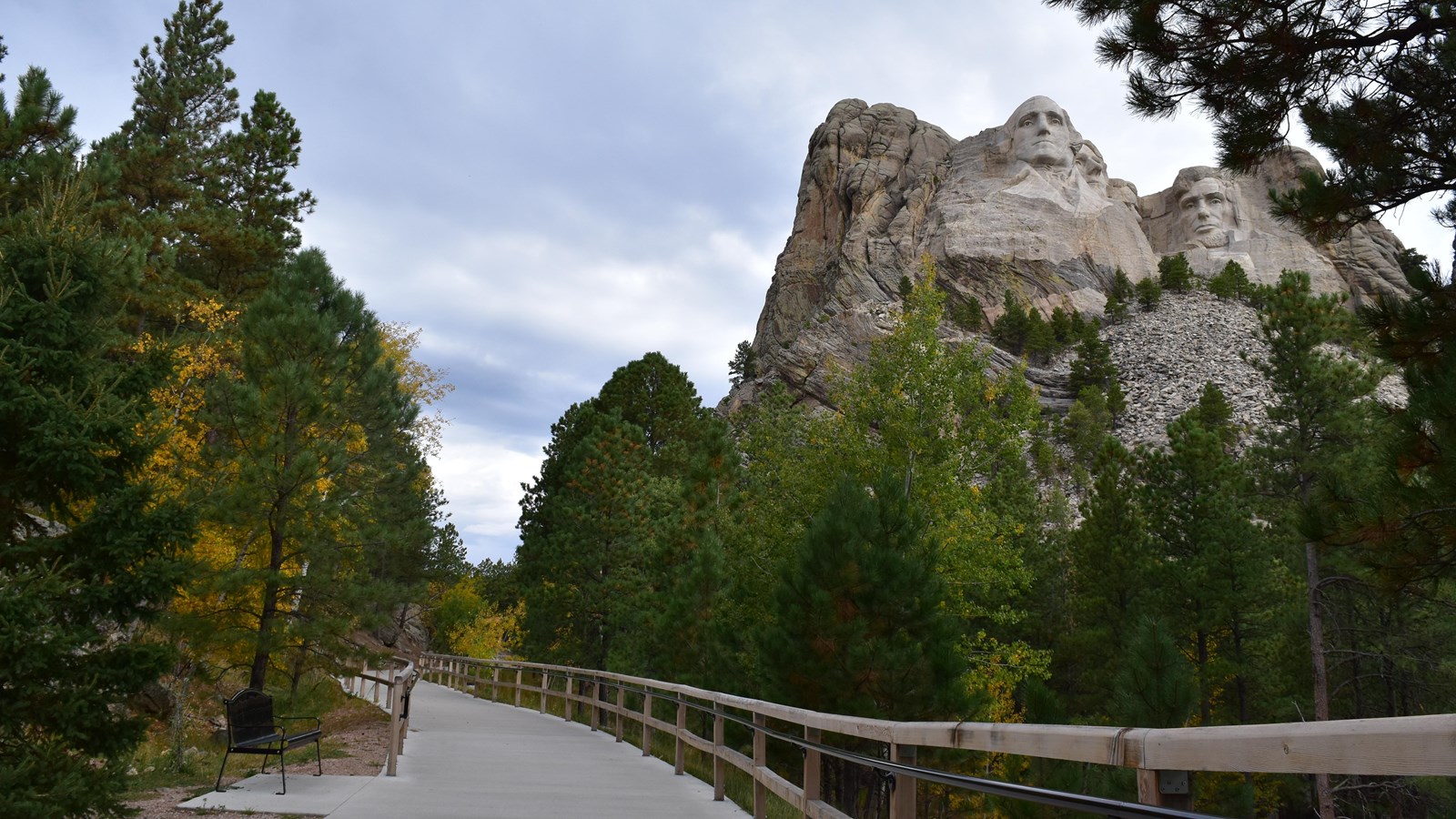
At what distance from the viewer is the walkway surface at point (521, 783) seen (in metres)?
7.47

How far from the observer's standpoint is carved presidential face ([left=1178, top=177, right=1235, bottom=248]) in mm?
106463

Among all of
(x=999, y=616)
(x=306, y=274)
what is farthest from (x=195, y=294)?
(x=999, y=616)

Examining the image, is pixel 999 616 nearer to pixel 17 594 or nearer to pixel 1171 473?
pixel 1171 473

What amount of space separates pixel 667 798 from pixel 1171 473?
22.0 meters

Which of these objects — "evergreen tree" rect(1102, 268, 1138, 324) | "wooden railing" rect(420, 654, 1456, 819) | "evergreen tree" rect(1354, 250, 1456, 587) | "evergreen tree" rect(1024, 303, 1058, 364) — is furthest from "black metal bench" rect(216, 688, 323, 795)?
"evergreen tree" rect(1102, 268, 1138, 324)

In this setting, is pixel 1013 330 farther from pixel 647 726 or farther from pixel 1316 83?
pixel 1316 83

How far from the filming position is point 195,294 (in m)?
19.5

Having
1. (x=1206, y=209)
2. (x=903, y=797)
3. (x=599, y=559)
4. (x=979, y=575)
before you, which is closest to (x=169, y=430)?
(x=903, y=797)

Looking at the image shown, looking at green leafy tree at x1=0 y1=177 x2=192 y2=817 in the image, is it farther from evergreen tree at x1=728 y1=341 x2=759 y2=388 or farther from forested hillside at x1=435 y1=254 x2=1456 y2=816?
→ evergreen tree at x1=728 y1=341 x2=759 y2=388

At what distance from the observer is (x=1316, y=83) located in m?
6.34

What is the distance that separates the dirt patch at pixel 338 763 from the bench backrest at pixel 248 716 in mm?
413

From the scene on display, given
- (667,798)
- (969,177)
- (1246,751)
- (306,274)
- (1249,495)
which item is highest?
(969,177)

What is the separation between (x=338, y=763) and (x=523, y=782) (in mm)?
2969

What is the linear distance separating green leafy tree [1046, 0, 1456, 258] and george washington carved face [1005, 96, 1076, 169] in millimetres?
101603
